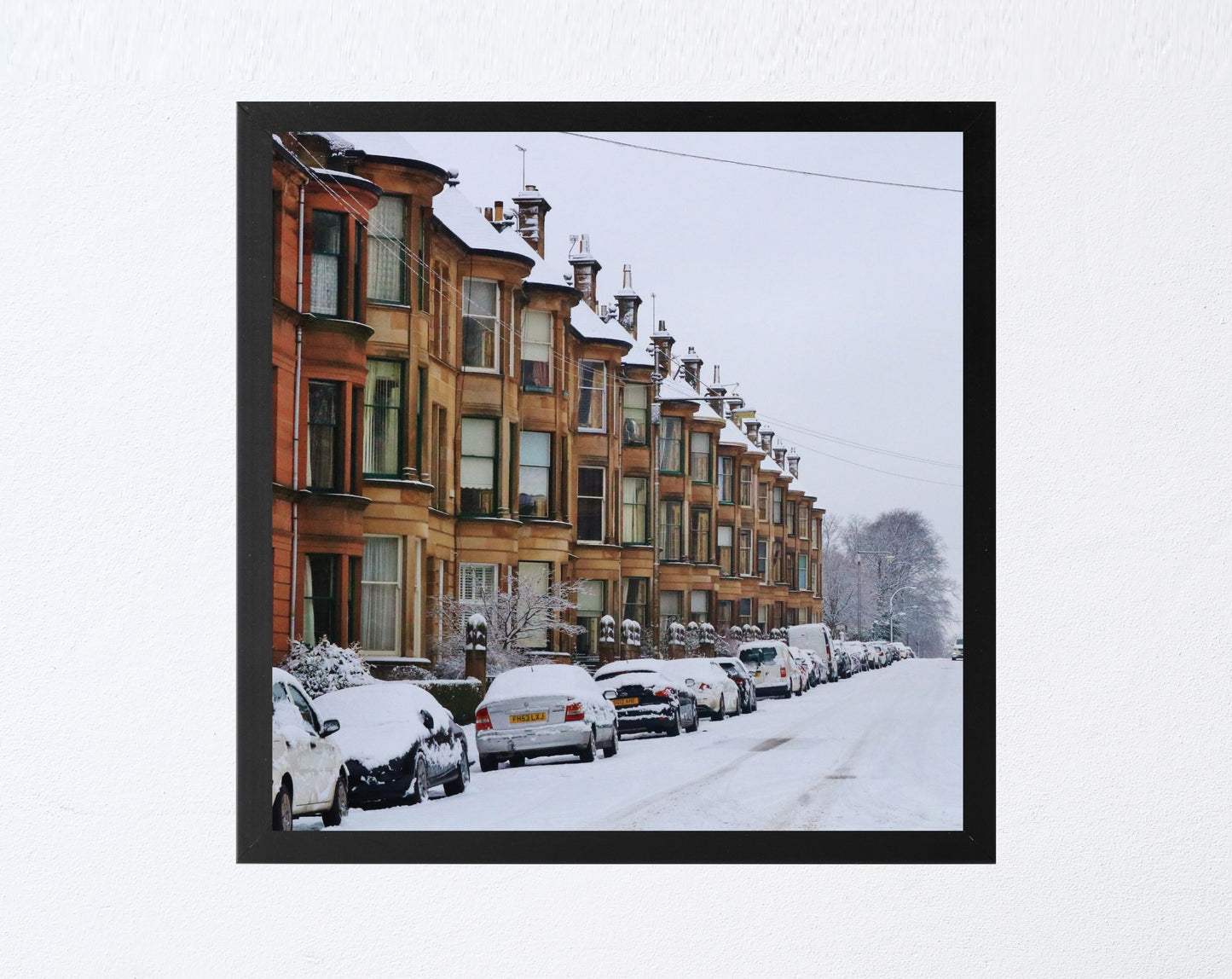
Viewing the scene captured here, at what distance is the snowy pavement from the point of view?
461 cm

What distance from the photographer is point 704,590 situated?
17.0 ft

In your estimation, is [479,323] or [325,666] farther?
[479,323]

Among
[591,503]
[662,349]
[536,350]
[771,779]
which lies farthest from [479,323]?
[771,779]

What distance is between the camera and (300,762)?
4590 mm

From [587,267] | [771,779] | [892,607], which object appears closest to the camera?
[771,779]

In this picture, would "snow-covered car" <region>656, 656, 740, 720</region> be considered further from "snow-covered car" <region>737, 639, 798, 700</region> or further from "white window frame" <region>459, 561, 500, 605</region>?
"white window frame" <region>459, 561, 500, 605</region>

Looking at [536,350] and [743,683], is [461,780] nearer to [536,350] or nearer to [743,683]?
[743,683]

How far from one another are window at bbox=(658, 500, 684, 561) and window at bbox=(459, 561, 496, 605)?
677 mm

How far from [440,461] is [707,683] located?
1348mm

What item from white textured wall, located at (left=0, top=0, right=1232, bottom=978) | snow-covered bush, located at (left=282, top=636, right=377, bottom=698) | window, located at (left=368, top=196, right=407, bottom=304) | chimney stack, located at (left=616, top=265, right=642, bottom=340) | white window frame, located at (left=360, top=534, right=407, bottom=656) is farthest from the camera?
chimney stack, located at (left=616, top=265, right=642, bottom=340)

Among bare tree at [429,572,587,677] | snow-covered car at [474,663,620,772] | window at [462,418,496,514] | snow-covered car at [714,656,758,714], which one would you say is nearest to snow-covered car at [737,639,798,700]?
snow-covered car at [714,656,758,714]

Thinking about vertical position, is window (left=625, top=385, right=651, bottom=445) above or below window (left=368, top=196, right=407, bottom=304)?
below
